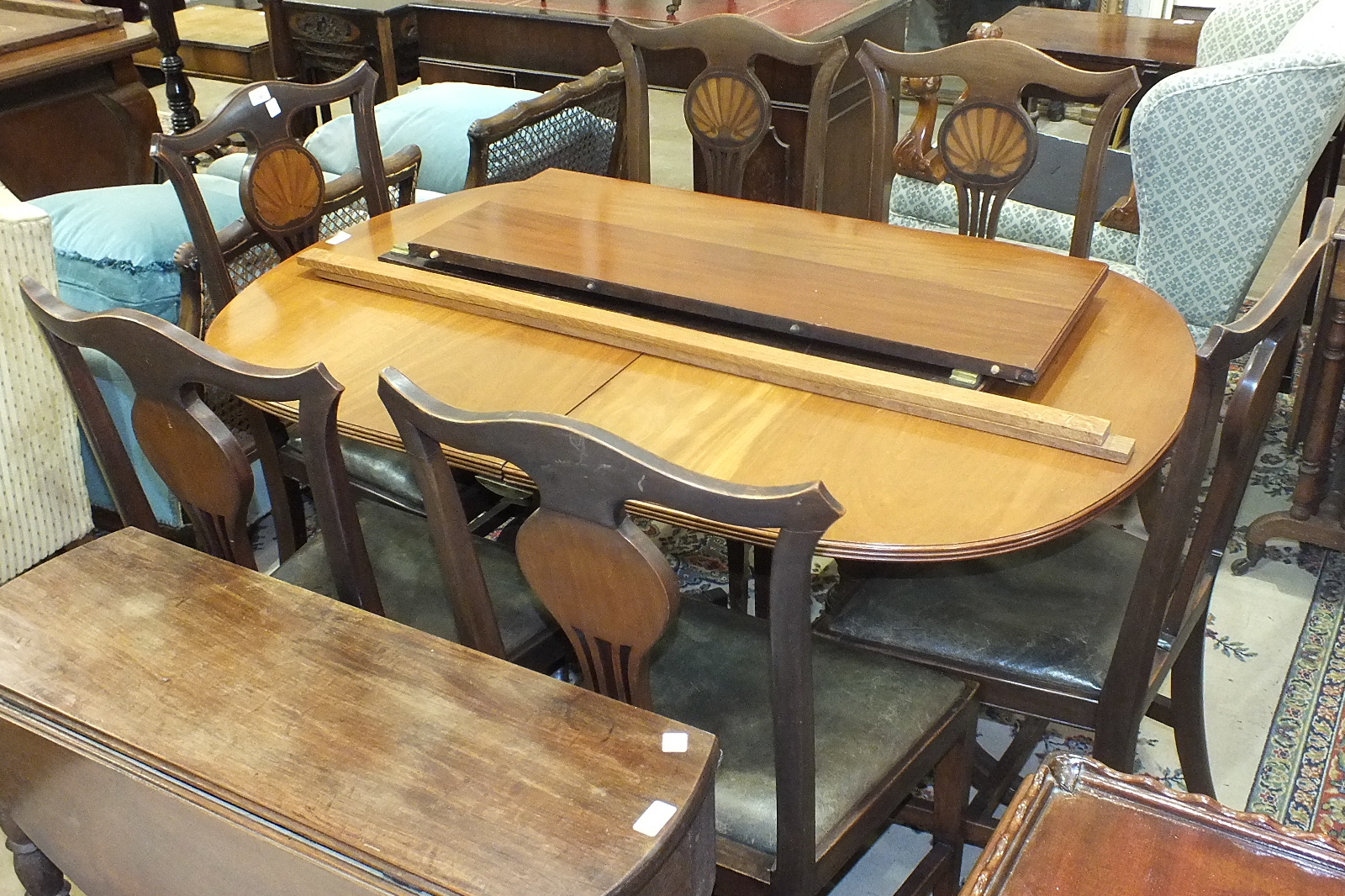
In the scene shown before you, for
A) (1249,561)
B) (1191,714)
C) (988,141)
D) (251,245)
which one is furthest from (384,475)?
(1249,561)

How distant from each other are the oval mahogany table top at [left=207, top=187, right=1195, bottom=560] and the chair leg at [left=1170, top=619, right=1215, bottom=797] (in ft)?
1.34

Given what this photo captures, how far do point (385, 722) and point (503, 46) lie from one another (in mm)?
3094

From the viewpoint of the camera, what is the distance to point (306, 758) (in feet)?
3.73

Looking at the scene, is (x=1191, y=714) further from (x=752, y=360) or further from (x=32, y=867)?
(x=32, y=867)

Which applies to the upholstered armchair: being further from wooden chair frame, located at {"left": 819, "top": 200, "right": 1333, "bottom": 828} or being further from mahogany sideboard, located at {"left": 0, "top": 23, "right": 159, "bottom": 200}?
mahogany sideboard, located at {"left": 0, "top": 23, "right": 159, "bottom": 200}

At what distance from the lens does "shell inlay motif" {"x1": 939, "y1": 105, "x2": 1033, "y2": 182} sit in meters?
2.10

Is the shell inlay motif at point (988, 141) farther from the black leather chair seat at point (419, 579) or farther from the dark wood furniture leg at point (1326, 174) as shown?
the dark wood furniture leg at point (1326, 174)

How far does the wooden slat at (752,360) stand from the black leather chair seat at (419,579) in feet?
1.08

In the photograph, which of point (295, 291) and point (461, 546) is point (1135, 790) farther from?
point (295, 291)

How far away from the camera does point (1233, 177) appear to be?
7.57ft

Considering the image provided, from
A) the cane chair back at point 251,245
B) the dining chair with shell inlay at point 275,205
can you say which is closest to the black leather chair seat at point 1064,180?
the cane chair back at point 251,245

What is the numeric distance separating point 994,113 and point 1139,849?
1521mm

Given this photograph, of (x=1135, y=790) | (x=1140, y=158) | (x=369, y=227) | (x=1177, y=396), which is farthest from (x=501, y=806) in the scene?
(x=1140, y=158)

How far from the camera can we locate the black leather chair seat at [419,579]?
1.66m
